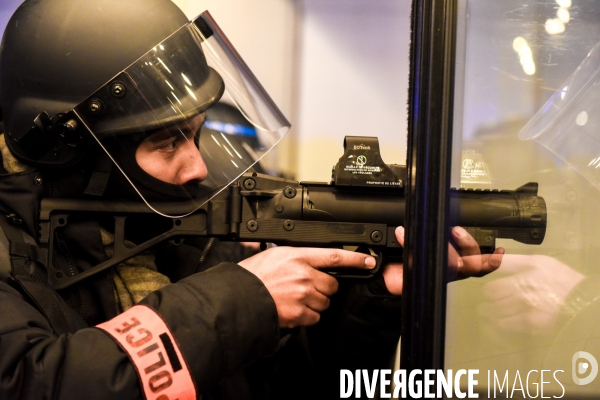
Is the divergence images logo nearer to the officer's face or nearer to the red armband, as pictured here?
the red armband

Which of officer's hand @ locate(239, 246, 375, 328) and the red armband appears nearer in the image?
the red armband

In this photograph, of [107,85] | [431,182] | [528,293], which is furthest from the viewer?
[107,85]

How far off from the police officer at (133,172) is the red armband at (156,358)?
0.4 inches

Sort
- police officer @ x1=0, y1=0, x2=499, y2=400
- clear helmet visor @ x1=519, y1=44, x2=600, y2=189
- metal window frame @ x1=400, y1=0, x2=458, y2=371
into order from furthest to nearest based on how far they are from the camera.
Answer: police officer @ x1=0, y1=0, x2=499, y2=400, clear helmet visor @ x1=519, y1=44, x2=600, y2=189, metal window frame @ x1=400, y1=0, x2=458, y2=371

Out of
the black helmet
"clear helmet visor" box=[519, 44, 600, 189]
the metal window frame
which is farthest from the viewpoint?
the black helmet

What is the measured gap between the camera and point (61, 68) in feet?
3.15

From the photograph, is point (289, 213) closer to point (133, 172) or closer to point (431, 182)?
point (133, 172)

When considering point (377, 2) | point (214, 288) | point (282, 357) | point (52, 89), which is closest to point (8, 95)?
point (52, 89)

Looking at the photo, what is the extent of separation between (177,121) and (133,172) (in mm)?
111

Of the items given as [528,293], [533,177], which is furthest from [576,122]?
[528,293]

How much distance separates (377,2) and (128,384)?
1.23m

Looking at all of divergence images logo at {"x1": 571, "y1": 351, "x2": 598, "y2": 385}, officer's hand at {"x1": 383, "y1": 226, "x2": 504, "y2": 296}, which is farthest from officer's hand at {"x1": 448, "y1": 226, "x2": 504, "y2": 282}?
divergence images logo at {"x1": 571, "y1": 351, "x2": 598, "y2": 385}

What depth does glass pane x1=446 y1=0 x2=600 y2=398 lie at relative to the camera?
0.57 meters

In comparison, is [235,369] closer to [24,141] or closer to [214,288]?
[214,288]
